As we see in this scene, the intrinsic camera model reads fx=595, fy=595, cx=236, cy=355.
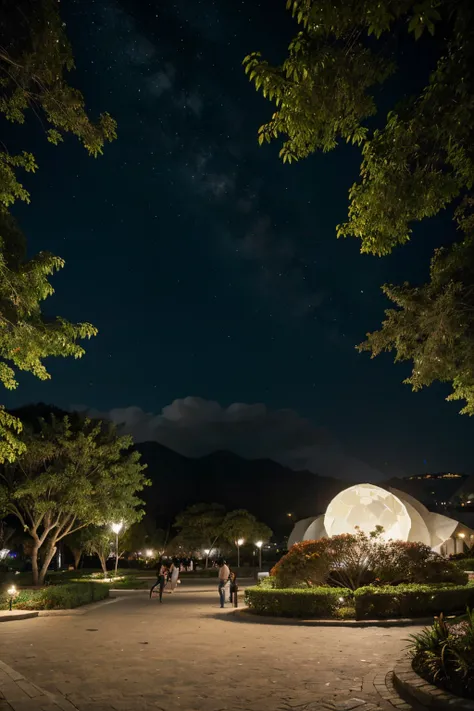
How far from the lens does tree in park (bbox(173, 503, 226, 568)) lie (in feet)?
206

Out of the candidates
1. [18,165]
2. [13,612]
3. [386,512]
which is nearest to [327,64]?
[18,165]

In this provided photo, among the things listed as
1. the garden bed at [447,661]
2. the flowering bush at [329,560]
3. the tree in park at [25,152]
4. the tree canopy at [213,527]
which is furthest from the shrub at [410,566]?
the tree canopy at [213,527]

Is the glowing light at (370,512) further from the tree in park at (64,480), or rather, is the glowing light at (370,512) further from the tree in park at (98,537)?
the tree in park at (98,537)

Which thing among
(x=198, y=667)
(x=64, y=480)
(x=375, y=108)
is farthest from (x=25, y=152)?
(x=64, y=480)

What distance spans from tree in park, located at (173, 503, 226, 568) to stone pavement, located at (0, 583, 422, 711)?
4847 cm

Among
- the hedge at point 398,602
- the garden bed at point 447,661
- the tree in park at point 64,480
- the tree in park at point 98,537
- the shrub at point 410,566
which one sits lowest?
the garden bed at point 447,661

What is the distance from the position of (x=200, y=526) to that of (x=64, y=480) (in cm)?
4091

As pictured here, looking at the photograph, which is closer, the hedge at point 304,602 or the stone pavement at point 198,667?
the stone pavement at point 198,667

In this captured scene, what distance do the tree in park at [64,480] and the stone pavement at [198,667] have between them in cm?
926

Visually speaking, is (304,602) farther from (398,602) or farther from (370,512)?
(370,512)

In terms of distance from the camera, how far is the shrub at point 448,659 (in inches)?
250

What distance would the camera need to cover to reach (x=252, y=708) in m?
6.79

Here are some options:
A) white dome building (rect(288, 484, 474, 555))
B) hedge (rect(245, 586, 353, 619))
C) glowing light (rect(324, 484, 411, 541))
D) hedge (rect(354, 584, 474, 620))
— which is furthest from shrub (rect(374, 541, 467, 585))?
glowing light (rect(324, 484, 411, 541))

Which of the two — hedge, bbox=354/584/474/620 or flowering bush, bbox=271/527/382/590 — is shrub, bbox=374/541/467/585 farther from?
hedge, bbox=354/584/474/620
